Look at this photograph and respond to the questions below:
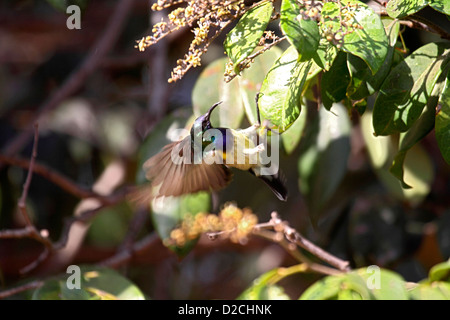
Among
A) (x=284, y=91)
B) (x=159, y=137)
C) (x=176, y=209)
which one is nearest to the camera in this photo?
(x=284, y=91)

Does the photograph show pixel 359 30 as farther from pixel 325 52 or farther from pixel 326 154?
pixel 326 154

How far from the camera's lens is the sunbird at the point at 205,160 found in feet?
3.59

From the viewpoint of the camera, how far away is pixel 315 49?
2.64ft

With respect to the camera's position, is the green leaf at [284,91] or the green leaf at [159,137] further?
the green leaf at [159,137]

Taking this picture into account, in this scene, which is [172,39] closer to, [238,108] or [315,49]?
[238,108]

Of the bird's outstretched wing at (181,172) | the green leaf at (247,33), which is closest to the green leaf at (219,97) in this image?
the bird's outstretched wing at (181,172)

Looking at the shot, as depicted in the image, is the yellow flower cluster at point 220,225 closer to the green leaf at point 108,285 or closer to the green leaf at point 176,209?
the green leaf at point 176,209

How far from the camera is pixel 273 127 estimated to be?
0.98 m

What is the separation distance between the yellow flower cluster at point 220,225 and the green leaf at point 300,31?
1.31ft

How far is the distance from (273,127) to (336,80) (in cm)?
11

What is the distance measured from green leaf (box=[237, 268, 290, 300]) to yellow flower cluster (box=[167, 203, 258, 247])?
116 mm

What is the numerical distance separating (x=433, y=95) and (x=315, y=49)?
11.9 inches

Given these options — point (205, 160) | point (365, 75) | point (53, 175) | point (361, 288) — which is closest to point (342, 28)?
point (365, 75)
